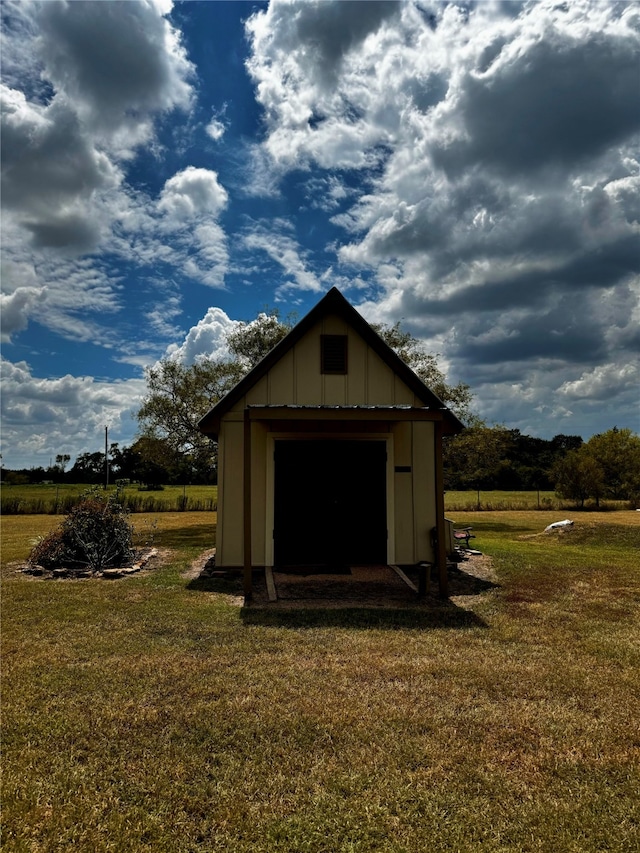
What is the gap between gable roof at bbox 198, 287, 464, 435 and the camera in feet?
34.7

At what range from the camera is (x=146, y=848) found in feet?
9.18

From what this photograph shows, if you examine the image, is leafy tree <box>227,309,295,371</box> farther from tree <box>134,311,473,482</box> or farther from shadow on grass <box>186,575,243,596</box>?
shadow on grass <box>186,575,243,596</box>

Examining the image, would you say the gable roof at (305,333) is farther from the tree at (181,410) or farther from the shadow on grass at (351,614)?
the tree at (181,410)

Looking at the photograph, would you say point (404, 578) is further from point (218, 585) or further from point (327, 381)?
point (327, 381)

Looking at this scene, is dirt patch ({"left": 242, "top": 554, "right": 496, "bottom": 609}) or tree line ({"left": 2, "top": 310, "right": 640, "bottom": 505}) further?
tree line ({"left": 2, "top": 310, "right": 640, "bottom": 505})

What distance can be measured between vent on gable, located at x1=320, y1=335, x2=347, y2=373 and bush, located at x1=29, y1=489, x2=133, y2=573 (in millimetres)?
6000

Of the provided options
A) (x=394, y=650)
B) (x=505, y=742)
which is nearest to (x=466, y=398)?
(x=394, y=650)

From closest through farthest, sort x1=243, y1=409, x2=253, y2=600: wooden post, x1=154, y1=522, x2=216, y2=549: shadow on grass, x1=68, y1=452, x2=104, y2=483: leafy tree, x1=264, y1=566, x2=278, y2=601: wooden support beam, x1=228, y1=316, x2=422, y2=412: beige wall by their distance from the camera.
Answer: x1=264, y1=566, x2=278, y2=601: wooden support beam → x1=243, y1=409, x2=253, y2=600: wooden post → x1=228, y1=316, x2=422, y2=412: beige wall → x1=154, y1=522, x2=216, y2=549: shadow on grass → x1=68, y1=452, x2=104, y2=483: leafy tree

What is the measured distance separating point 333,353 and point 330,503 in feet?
10.6

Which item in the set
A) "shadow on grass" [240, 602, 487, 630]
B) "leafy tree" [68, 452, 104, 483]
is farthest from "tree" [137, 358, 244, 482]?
"leafy tree" [68, 452, 104, 483]

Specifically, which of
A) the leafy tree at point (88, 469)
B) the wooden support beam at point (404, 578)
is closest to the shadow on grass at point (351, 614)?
the wooden support beam at point (404, 578)

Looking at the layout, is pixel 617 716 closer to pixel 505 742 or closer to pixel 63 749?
pixel 505 742

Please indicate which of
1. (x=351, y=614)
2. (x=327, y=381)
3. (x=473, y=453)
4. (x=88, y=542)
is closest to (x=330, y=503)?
(x=327, y=381)

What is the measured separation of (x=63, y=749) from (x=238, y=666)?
73.8 inches
